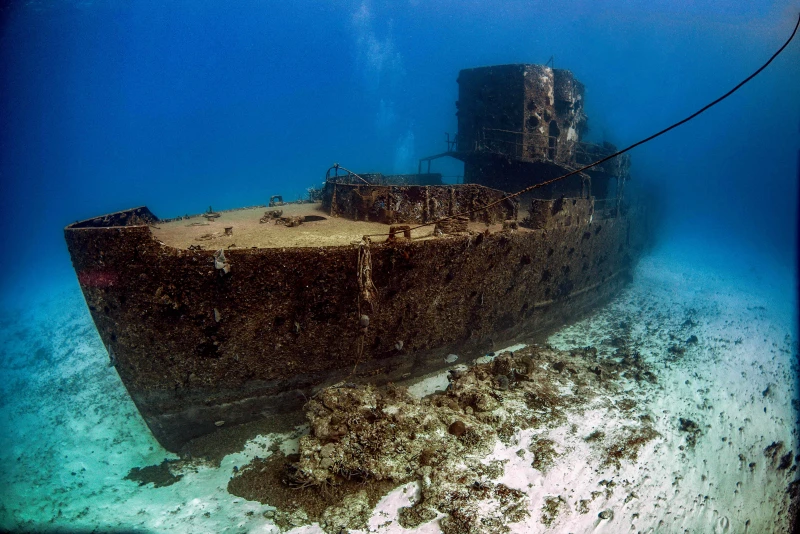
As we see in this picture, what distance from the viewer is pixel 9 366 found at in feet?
44.4

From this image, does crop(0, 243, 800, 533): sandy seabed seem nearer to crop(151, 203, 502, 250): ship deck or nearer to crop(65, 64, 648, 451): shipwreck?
crop(65, 64, 648, 451): shipwreck

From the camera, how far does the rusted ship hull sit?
6223 mm

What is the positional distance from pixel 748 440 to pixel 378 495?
8.36 meters

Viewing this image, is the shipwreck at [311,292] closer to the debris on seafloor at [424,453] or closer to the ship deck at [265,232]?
the ship deck at [265,232]

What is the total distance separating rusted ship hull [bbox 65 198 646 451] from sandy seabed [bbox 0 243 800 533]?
959 millimetres

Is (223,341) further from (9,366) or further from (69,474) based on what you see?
(9,366)

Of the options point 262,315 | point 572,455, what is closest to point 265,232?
point 262,315

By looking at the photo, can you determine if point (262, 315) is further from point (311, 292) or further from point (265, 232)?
point (265, 232)

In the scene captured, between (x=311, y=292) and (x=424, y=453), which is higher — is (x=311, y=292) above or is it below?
above

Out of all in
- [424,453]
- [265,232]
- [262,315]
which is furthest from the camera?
[265,232]

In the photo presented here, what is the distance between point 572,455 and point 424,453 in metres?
2.68

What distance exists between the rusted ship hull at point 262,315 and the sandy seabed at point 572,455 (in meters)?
0.96

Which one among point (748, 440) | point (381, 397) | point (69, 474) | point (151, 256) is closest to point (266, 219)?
point (151, 256)

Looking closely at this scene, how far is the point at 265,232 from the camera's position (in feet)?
27.0
